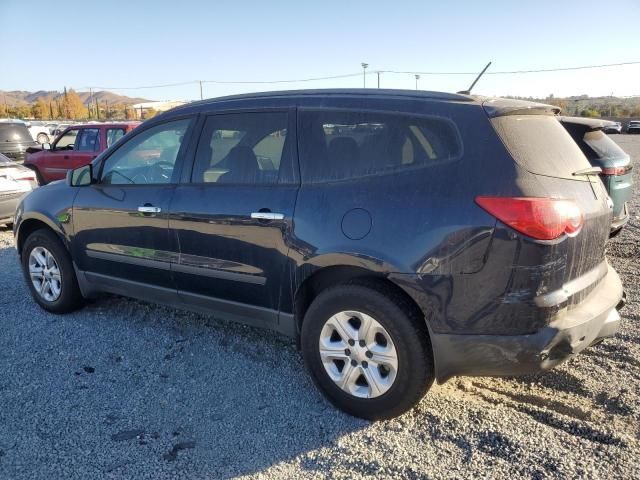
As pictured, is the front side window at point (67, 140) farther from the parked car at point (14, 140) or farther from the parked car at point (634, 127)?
the parked car at point (634, 127)

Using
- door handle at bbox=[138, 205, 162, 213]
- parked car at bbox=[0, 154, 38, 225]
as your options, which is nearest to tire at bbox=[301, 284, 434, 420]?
door handle at bbox=[138, 205, 162, 213]

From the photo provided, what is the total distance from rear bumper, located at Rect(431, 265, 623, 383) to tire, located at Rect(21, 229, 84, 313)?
134 inches

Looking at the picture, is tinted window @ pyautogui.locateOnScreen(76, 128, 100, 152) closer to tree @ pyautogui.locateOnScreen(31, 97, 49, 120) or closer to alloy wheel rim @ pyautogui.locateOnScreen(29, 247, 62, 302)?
alloy wheel rim @ pyautogui.locateOnScreen(29, 247, 62, 302)

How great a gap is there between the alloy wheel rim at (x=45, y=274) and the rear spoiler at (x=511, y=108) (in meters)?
3.87

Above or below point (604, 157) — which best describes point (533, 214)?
above

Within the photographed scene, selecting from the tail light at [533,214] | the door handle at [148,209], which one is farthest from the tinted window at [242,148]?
the tail light at [533,214]

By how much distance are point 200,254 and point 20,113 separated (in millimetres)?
80192

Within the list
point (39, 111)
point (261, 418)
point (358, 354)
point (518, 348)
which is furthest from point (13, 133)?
point (39, 111)

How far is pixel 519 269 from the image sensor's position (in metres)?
2.68

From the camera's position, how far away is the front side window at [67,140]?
12142 mm

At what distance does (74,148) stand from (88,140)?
45 cm

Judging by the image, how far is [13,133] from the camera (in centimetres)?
1692

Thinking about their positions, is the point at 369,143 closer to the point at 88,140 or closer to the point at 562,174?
the point at 562,174

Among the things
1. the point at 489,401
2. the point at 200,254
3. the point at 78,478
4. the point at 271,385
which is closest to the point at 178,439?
the point at 78,478
